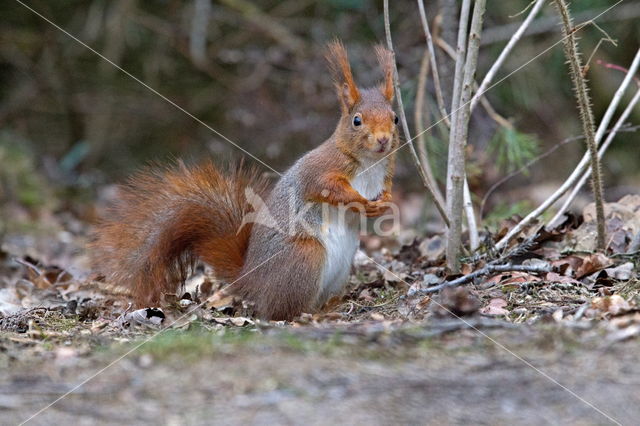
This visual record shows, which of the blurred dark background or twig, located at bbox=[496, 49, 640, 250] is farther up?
the blurred dark background

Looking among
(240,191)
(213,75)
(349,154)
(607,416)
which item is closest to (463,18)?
(349,154)

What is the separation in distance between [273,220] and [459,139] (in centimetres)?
89

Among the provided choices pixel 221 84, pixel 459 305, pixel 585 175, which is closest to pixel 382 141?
pixel 459 305

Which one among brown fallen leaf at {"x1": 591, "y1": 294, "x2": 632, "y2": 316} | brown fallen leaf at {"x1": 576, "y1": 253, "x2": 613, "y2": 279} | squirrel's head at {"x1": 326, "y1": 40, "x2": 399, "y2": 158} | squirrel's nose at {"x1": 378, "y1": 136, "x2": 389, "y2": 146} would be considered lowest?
brown fallen leaf at {"x1": 591, "y1": 294, "x2": 632, "y2": 316}

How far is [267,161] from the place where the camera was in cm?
734

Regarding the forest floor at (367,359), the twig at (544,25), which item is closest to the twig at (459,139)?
the forest floor at (367,359)

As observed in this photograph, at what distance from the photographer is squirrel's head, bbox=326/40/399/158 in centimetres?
363

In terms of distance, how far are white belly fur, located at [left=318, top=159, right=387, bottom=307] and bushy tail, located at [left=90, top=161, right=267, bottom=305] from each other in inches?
16.9

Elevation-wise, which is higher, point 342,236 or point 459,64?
point 459,64

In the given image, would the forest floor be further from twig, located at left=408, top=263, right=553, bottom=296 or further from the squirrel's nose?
the squirrel's nose

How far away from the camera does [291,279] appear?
3.54 metres

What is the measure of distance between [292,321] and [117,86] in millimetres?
5331

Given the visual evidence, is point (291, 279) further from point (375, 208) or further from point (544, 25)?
point (544, 25)

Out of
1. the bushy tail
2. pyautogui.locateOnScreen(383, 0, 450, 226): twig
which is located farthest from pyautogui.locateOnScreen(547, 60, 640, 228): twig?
the bushy tail
